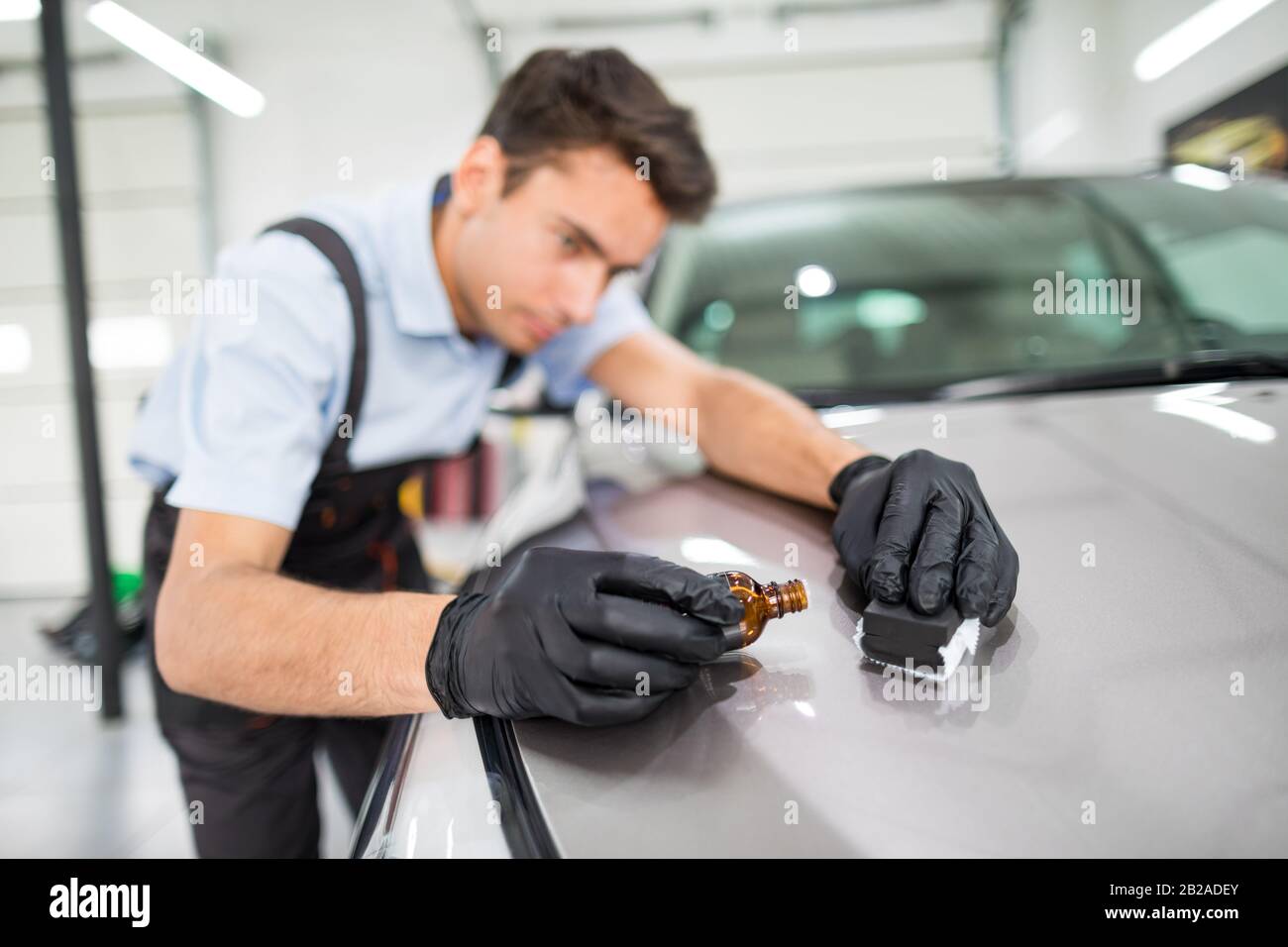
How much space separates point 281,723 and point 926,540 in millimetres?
1021

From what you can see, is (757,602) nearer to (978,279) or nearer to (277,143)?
(978,279)

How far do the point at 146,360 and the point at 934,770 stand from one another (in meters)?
5.15

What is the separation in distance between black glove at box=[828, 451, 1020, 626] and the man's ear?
0.74 meters

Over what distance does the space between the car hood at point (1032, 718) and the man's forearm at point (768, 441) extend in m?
0.17

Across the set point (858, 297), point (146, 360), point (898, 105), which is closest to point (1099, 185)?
point (858, 297)

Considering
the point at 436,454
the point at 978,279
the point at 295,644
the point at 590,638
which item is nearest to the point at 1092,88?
the point at 978,279

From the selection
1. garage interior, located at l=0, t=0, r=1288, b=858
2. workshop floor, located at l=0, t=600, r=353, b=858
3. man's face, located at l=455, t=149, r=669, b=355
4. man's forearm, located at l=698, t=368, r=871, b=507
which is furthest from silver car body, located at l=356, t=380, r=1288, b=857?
workshop floor, located at l=0, t=600, r=353, b=858

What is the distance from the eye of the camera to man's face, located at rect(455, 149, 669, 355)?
43.6 inches

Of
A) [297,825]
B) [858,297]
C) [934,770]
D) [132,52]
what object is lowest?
[297,825]

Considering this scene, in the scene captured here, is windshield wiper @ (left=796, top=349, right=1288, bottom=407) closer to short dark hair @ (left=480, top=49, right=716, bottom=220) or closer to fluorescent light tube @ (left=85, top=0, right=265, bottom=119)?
short dark hair @ (left=480, top=49, right=716, bottom=220)
